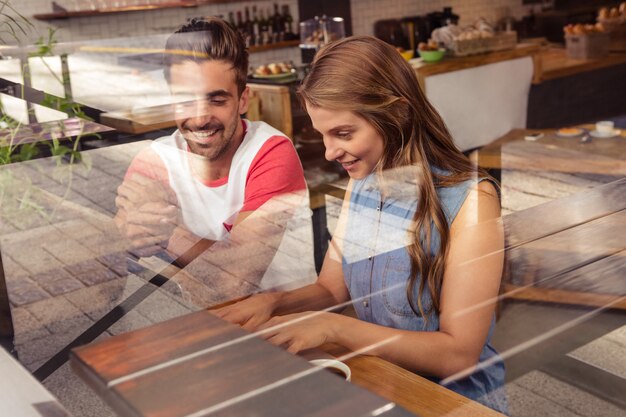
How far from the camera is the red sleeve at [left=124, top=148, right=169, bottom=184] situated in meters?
1.16

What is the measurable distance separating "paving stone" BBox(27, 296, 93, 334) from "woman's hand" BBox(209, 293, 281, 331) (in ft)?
0.56

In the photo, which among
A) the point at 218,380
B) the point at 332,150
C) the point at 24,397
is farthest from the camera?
the point at 332,150

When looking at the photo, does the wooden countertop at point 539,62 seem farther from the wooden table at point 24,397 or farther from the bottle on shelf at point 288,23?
the wooden table at point 24,397

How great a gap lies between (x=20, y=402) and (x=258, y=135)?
66 cm

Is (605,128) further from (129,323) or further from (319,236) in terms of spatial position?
(129,323)

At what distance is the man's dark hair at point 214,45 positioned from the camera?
1135mm

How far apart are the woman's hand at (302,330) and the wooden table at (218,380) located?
4 centimetres

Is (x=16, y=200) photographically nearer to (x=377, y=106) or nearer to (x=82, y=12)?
(x=377, y=106)

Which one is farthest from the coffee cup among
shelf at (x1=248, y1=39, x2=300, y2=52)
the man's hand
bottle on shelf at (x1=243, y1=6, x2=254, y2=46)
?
bottle on shelf at (x1=243, y1=6, x2=254, y2=46)

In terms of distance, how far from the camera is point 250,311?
0.65 m

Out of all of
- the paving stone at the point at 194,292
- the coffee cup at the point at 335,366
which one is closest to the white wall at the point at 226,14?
the paving stone at the point at 194,292

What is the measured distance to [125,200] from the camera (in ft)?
3.95

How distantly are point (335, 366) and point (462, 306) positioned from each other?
299mm

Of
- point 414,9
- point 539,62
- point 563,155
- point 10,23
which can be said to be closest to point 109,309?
point 10,23
